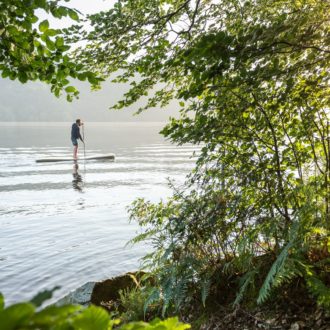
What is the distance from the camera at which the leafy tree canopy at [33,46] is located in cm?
441

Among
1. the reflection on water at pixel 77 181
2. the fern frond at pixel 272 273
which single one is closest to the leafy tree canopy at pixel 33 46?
the fern frond at pixel 272 273

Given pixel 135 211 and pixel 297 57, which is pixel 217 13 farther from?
pixel 135 211

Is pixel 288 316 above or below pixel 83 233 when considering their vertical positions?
above

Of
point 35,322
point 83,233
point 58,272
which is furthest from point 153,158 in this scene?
point 35,322

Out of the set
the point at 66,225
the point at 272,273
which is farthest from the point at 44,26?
the point at 66,225

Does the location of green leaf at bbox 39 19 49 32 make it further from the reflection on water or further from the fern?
the reflection on water

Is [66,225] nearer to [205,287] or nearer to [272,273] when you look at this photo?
[205,287]

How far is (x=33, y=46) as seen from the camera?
470 centimetres

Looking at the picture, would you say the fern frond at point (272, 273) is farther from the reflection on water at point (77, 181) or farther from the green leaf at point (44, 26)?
the reflection on water at point (77, 181)

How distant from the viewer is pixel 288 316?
430 centimetres

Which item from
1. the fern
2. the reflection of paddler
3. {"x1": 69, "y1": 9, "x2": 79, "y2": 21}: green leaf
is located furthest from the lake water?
{"x1": 69, "y1": 9, "x2": 79, "y2": 21}: green leaf

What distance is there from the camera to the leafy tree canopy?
4414mm

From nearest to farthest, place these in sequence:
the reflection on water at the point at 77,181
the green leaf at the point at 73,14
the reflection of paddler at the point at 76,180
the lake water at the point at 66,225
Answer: the green leaf at the point at 73,14 → the lake water at the point at 66,225 → the reflection on water at the point at 77,181 → the reflection of paddler at the point at 76,180

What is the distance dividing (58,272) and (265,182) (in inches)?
283
